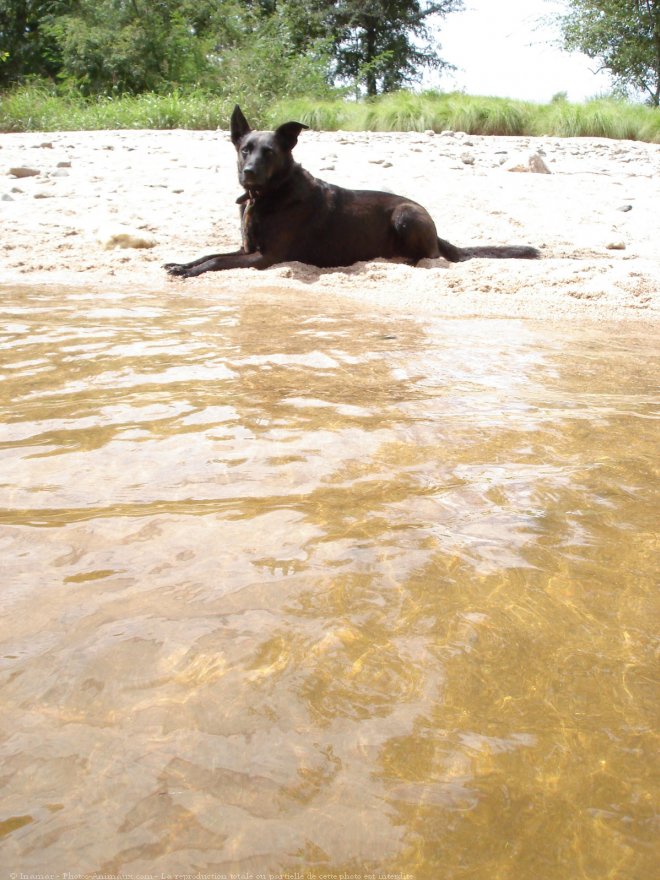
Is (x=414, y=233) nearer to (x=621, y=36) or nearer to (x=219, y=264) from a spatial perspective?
(x=219, y=264)

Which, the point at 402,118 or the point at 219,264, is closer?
the point at 219,264

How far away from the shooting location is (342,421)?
2455mm

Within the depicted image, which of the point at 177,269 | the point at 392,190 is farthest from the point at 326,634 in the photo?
the point at 392,190

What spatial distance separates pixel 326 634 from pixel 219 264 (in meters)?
4.59

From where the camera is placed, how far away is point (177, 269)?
5457mm

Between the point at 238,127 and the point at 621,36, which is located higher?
the point at 621,36

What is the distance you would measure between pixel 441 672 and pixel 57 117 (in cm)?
1371

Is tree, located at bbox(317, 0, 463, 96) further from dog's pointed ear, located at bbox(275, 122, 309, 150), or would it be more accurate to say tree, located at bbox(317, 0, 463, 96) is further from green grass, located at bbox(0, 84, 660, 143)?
dog's pointed ear, located at bbox(275, 122, 309, 150)

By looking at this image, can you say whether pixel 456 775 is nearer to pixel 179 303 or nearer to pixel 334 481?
pixel 334 481

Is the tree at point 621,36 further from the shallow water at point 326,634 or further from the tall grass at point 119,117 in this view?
the shallow water at point 326,634

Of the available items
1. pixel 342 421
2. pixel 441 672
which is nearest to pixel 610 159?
pixel 342 421

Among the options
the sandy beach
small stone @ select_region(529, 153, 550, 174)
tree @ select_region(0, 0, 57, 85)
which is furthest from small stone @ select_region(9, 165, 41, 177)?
tree @ select_region(0, 0, 57, 85)

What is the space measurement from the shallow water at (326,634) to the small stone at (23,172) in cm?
644

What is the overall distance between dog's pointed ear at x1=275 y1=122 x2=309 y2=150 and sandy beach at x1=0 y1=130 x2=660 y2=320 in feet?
3.11
